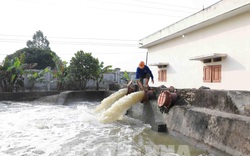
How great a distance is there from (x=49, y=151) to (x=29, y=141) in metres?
0.96

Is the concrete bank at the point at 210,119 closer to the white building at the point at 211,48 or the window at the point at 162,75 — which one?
the white building at the point at 211,48

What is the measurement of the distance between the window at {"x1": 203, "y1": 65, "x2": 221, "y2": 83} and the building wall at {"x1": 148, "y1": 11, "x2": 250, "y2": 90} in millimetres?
157

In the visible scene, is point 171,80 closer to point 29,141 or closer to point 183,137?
point 183,137

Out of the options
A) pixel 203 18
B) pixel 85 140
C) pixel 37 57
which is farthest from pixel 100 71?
pixel 37 57

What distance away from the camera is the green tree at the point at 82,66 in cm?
1491

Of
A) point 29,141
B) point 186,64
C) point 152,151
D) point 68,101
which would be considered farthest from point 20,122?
point 186,64

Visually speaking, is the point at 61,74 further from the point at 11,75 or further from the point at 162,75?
the point at 162,75

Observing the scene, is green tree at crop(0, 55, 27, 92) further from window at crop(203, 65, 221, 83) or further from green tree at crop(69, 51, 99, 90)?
window at crop(203, 65, 221, 83)

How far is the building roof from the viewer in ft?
24.9

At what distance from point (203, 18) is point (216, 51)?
142cm

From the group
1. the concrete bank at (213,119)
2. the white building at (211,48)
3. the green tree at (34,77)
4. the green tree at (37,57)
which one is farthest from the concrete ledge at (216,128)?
the green tree at (37,57)

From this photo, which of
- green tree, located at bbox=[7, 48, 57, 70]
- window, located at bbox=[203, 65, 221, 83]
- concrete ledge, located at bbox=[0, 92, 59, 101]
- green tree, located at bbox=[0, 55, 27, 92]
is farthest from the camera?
green tree, located at bbox=[7, 48, 57, 70]

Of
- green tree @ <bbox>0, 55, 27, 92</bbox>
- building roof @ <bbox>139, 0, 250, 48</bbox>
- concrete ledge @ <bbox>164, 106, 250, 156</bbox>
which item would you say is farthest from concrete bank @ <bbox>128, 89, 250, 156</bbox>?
green tree @ <bbox>0, 55, 27, 92</bbox>

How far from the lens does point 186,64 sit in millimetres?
10914
